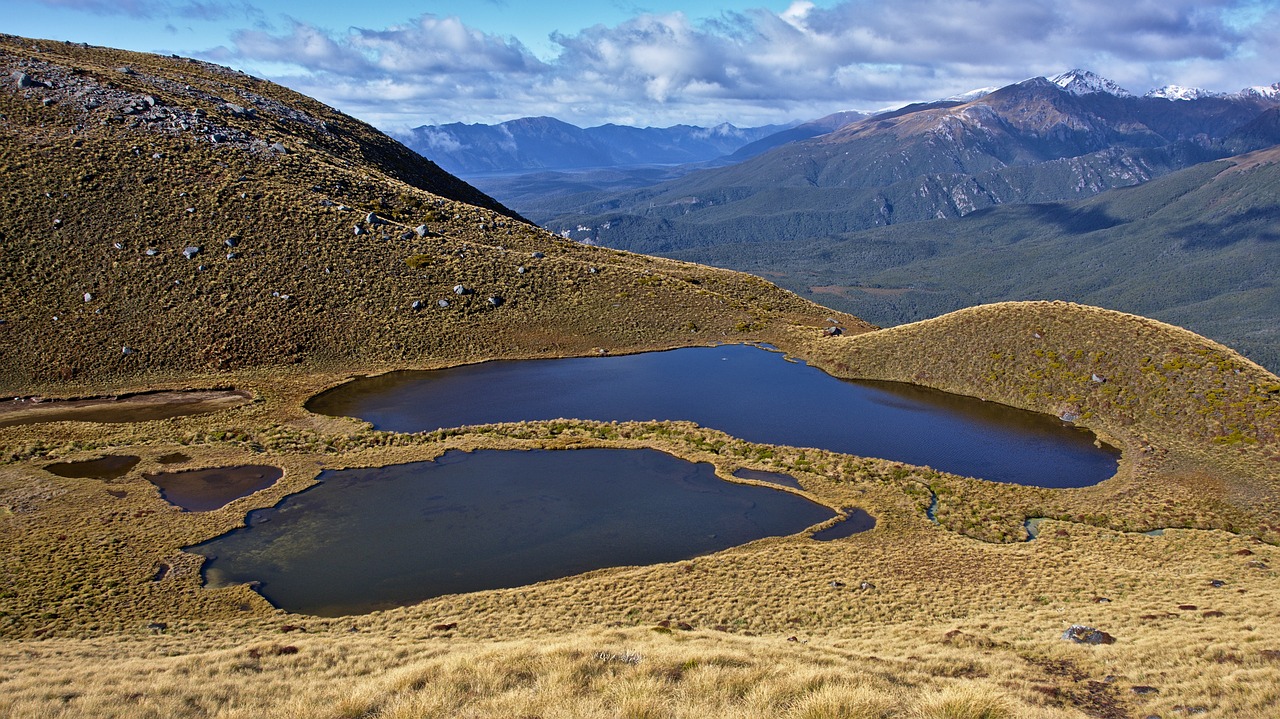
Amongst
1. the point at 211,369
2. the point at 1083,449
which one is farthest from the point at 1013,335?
the point at 211,369

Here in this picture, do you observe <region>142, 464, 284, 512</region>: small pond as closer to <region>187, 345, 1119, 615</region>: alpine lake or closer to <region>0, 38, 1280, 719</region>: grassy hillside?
<region>0, 38, 1280, 719</region>: grassy hillside

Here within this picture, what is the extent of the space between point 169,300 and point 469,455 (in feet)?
129

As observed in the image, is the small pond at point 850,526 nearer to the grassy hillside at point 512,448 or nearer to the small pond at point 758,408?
the grassy hillside at point 512,448

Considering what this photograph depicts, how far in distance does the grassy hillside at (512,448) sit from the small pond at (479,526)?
1570 millimetres

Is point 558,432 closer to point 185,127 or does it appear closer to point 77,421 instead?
point 77,421

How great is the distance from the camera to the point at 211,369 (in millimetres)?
60469

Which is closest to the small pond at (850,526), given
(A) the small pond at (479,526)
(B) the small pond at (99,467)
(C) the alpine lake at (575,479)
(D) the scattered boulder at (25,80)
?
(C) the alpine lake at (575,479)

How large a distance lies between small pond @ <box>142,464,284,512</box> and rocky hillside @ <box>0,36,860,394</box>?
22.0m

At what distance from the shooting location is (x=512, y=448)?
47000 millimetres

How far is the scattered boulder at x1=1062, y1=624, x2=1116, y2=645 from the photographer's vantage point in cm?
2422

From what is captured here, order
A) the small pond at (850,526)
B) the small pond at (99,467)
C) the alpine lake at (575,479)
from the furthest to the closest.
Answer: the small pond at (99,467) → the small pond at (850,526) → the alpine lake at (575,479)

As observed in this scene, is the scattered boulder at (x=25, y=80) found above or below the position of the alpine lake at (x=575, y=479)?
above

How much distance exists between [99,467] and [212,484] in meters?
7.58

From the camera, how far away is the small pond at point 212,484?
38.6 meters
